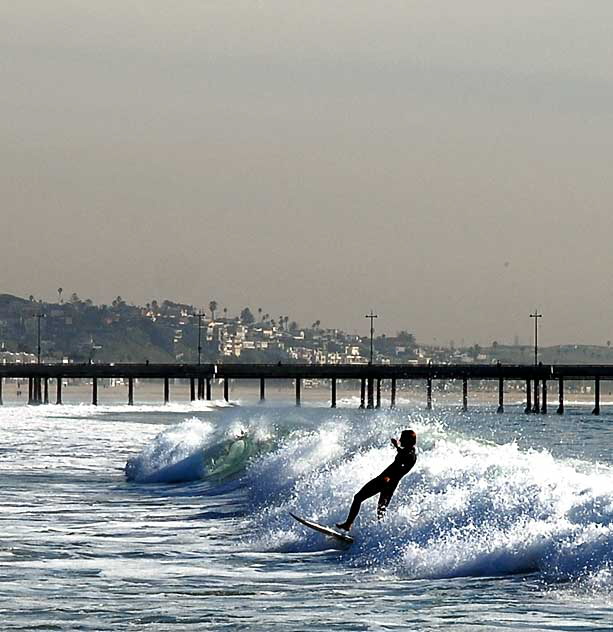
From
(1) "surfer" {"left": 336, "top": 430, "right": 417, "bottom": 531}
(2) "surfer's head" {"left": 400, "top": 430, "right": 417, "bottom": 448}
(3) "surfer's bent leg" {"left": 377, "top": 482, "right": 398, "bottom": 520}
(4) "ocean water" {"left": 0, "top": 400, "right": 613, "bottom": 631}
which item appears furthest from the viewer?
(3) "surfer's bent leg" {"left": 377, "top": 482, "right": 398, "bottom": 520}

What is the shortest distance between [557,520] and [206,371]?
396ft

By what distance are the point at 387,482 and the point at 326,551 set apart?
1.17 meters

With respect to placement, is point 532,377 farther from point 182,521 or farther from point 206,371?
point 182,521

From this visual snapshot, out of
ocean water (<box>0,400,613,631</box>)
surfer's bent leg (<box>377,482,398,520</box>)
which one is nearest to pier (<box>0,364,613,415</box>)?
ocean water (<box>0,400,613,631</box>)

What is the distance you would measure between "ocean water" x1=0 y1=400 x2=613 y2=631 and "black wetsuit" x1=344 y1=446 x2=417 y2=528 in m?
0.47

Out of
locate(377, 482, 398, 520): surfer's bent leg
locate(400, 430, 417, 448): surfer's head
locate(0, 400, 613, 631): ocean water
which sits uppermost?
locate(400, 430, 417, 448): surfer's head

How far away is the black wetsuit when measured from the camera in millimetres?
21250

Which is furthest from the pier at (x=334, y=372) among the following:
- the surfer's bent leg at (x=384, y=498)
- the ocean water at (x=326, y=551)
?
the surfer's bent leg at (x=384, y=498)

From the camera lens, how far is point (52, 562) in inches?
809

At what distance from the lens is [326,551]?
848 inches

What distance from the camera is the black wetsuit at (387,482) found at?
21.2m

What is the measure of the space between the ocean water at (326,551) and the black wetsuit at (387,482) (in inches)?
18.3

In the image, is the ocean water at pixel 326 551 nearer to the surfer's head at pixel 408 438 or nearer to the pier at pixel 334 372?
the surfer's head at pixel 408 438

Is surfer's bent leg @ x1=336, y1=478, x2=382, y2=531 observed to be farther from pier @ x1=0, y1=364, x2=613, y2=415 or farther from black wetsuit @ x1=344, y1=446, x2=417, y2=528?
pier @ x1=0, y1=364, x2=613, y2=415
